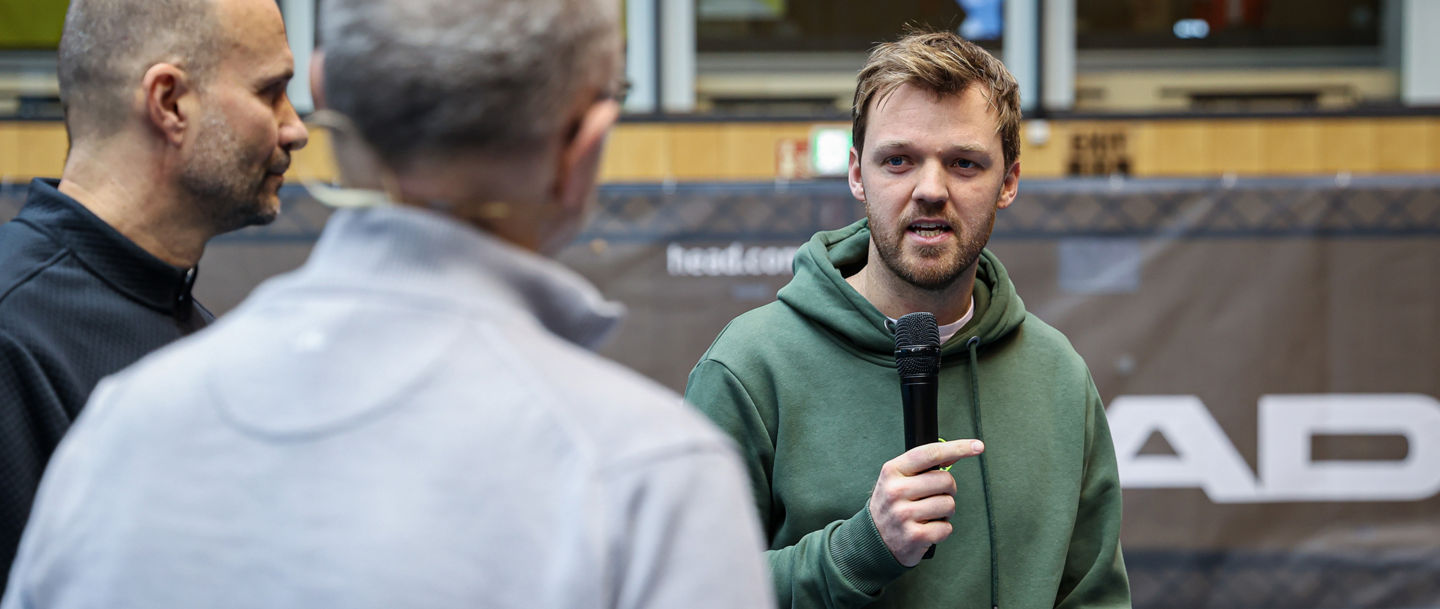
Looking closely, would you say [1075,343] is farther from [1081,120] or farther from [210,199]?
[210,199]

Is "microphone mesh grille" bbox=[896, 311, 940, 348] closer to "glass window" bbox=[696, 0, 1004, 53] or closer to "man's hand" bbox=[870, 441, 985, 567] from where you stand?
"man's hand" bbox=[870, 441, 985, 567]

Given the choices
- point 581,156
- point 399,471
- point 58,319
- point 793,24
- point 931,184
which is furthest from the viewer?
point 793,24

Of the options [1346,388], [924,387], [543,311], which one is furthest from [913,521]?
[1346,388]

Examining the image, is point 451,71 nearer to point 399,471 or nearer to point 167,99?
point 399,471

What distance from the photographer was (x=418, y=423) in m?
0.73

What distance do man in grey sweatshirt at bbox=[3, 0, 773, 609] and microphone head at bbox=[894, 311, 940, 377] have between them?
0.96 meters

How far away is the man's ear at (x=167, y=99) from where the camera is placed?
1604 mm

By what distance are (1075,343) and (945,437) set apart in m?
2.56

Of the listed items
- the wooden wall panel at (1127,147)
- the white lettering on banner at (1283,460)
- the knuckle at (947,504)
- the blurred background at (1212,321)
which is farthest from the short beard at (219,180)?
the wooden wall panel at (1127,147)

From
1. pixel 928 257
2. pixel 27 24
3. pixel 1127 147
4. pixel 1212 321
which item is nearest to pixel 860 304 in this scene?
pixel 928 257

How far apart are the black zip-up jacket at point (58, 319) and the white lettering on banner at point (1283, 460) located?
332 cm

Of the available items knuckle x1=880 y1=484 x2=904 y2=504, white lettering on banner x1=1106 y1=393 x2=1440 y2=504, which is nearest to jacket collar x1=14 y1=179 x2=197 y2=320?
knuckle x1=880 y1=484 x2=904 y2=504

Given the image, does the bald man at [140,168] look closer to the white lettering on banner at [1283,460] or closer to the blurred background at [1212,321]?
the blurred background at [1212,321]

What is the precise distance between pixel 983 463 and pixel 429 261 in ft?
4.07
